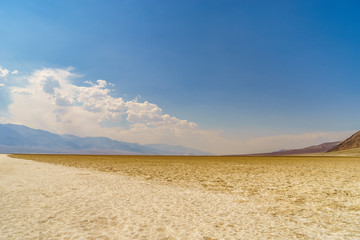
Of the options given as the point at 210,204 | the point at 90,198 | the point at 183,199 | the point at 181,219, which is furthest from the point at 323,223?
the point at 90,198

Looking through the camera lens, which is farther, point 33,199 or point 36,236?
point 33,199

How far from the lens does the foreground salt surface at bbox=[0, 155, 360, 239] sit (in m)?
5.74

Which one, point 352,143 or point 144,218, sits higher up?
point 352,143

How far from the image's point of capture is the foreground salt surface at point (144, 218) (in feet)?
18.8

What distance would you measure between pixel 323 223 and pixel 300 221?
667 mm

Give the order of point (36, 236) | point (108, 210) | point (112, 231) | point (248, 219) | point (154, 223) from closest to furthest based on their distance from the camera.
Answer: point (36, 236), point (112, 231), point (154, 223), point (248, 219), point (108, 210)

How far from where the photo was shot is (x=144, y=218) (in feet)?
23.2

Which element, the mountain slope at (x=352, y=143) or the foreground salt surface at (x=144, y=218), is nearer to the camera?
the foreground salt surface at (x=144, y=218)

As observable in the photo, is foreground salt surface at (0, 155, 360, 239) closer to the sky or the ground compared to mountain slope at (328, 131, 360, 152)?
closer to the ground

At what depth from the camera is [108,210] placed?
7.95 metres

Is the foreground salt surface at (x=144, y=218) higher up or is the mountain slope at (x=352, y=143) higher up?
the mountain slope at (x=352, y=143)

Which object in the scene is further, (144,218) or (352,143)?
(352,143)

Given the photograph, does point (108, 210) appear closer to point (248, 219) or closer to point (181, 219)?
point (181, 219)

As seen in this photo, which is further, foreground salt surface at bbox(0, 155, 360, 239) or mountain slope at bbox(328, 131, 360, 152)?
mountain slope at bbox(328, 131, 360, 152)
